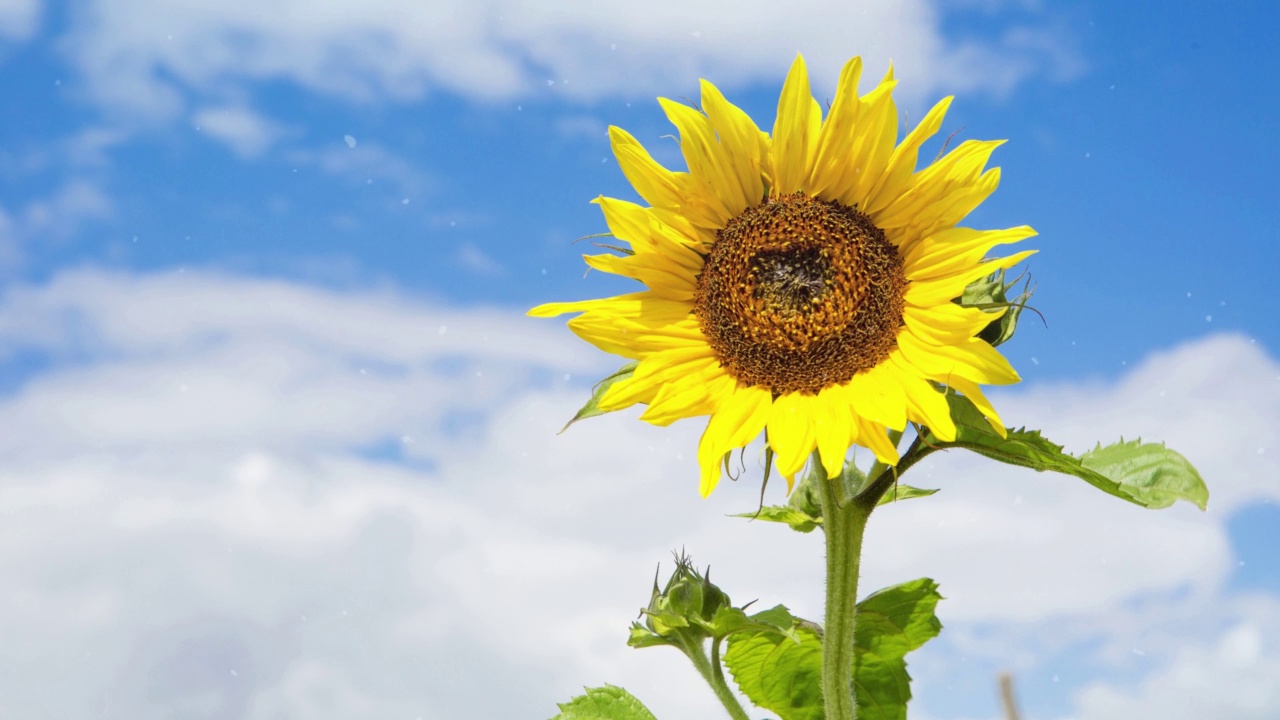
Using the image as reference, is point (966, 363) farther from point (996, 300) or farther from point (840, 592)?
point (840, 592)

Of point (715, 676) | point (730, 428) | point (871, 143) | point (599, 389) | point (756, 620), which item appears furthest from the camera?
point (715, 676)

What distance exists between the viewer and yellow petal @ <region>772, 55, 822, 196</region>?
2.78 meters

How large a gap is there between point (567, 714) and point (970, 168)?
1750 mm

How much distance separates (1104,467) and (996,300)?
19.6 inches

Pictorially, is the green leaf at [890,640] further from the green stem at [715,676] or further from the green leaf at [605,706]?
the green leaf at [605,706]

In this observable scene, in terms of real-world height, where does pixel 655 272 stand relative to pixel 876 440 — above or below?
above

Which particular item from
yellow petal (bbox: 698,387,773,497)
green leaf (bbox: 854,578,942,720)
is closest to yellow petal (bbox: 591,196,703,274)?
yellow petal (bbox: 698,387,773,497)

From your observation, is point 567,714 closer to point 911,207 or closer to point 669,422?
point 669,422

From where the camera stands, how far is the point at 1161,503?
276 cm

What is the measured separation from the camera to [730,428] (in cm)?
271

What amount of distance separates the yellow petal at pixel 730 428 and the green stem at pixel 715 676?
91 cm

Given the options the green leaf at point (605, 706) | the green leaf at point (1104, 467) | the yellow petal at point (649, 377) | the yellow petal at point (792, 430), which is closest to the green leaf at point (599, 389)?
the yellow petal at point (649, 377)

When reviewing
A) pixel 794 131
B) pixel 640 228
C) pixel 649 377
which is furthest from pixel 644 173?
pixel 649 377

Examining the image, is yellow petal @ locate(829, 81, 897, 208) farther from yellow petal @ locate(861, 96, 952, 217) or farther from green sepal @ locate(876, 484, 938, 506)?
green sepal @ locate(876, 484, 938, 506)
